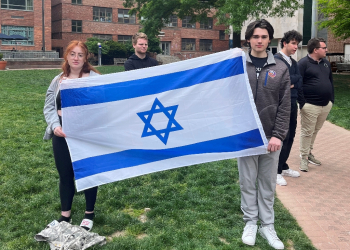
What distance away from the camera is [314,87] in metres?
6.93

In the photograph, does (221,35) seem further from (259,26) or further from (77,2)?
(259,26)

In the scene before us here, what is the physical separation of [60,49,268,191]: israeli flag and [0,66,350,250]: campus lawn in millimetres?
758

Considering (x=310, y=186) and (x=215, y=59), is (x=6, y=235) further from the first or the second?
(x=310, y=186)

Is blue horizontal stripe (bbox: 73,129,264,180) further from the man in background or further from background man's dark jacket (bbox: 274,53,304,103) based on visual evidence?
background man's dark jacket (bbox: 274,53,304,103)

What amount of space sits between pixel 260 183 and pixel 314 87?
311cm

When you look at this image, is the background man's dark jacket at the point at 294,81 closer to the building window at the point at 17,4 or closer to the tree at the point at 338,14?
the tree at the point at 338,14

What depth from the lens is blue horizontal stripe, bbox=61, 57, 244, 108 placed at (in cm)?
438

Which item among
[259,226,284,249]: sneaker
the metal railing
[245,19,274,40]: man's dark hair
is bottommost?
[259,226,284,249]: sneaker

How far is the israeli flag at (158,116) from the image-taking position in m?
4.39

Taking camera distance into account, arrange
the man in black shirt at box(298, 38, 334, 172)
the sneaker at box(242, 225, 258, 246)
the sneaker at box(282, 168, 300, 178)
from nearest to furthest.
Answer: the sneaker at box(242, 225, 258, 246) < the man in black shirt at box(298, 38, 334, 172) < the sneaker at box(282, 168, 300, 178)

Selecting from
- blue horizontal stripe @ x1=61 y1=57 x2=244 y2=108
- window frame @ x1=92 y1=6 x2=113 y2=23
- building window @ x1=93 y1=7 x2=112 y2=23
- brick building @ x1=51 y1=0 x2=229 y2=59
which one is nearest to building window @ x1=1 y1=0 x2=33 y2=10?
brick building @ x1=51 y1=0 x2=229 y2=59

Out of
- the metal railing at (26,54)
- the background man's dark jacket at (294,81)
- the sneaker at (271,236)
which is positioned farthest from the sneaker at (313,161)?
the metal railing at (26,54)

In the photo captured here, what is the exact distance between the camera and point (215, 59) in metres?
4.45

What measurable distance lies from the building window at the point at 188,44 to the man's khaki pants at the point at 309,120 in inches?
2483
